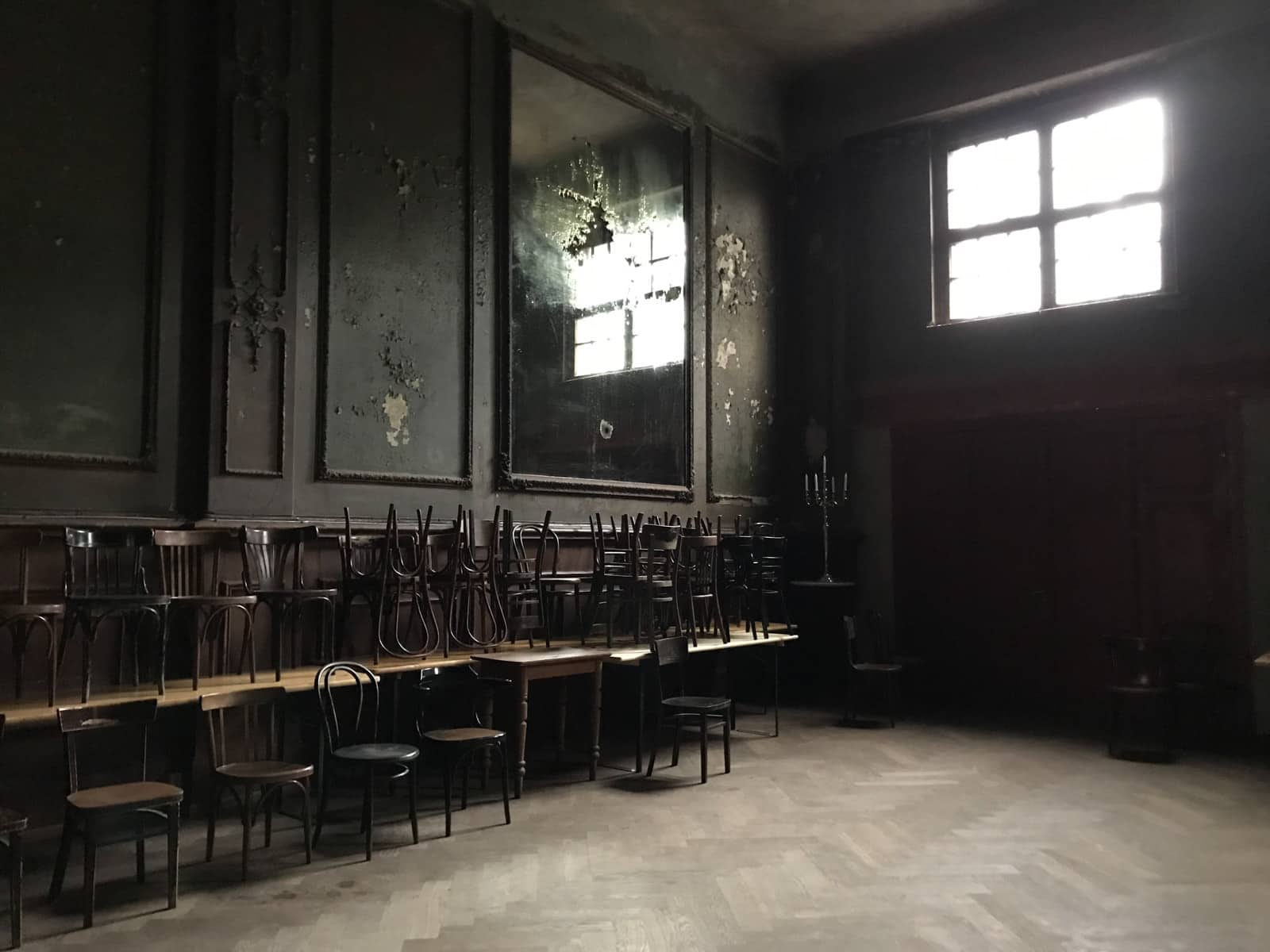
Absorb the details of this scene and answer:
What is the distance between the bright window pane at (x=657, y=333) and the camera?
7812 mm

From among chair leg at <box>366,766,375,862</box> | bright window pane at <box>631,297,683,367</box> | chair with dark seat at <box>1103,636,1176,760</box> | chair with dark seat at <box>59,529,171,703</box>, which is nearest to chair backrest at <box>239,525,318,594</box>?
chair with dark seat at <box>59,529,171,703</box>

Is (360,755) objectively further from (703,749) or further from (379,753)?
(703,749)

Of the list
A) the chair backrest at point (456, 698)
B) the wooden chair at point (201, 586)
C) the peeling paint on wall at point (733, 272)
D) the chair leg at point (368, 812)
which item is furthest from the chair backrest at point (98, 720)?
the peeling paint on wall at point (733, 272)

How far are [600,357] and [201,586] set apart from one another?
134 inches

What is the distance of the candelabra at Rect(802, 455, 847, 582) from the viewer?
28.3ft

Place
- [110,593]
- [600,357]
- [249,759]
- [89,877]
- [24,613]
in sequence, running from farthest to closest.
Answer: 1. [600,357]
2. [249,759]
3. [110,593]
4. [24,613]
5. [89,877]

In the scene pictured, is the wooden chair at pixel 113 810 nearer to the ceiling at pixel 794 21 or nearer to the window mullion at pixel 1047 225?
the ceiling at pixel 794 21

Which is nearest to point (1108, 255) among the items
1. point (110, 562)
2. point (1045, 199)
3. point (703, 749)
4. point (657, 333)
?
point (1045, 199)

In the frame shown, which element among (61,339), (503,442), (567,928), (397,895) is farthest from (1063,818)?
(61,339)

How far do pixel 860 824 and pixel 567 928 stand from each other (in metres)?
1.75

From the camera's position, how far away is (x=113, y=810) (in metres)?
3.39

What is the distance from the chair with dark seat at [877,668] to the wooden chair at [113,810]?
4717mm

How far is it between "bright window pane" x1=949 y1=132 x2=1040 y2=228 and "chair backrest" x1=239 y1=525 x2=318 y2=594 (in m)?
6.12

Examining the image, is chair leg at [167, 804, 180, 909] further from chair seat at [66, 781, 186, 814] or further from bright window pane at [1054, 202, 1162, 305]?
bright window pane at [1054, 202, 1162, 305]
